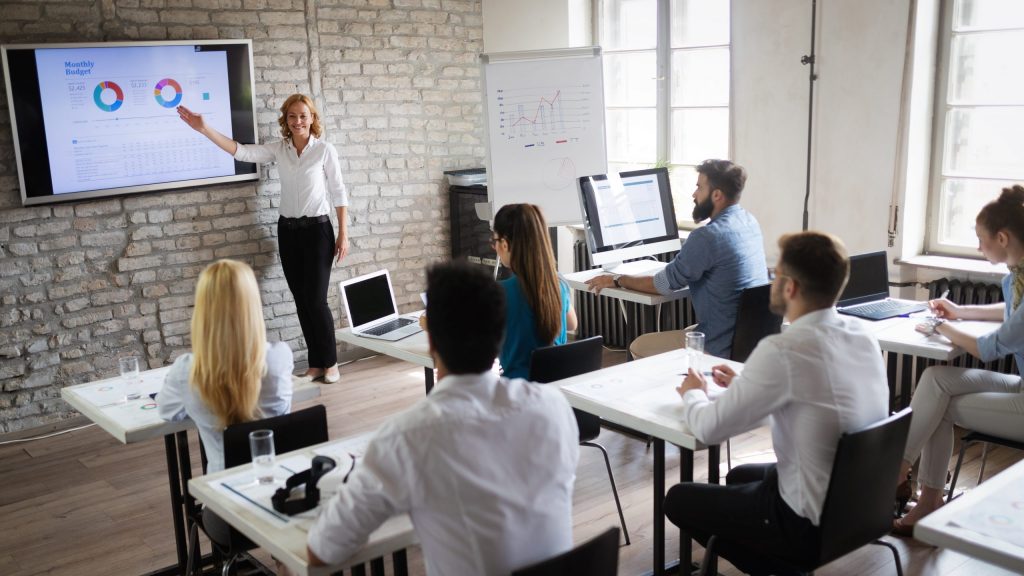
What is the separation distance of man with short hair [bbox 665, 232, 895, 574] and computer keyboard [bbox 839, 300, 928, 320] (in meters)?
1.63

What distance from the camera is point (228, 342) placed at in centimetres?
263

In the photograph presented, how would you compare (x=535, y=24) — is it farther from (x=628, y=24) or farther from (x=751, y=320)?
(x=751, y=320)

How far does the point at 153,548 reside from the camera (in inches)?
147

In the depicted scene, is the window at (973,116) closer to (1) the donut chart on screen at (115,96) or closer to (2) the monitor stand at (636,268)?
(2) the monitor stand at (636,268)

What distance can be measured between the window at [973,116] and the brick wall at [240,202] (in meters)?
3.20

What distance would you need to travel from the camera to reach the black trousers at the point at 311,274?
564 centimetres

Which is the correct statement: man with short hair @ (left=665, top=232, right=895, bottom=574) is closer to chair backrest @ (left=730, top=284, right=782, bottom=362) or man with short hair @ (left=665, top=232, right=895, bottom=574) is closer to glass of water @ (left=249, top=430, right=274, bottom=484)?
glass of water @ (left=249, top=430, right=274, bottom=484)

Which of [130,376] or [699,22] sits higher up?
[699,22]

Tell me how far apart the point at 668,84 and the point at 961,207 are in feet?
6.80

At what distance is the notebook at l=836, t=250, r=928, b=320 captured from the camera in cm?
407

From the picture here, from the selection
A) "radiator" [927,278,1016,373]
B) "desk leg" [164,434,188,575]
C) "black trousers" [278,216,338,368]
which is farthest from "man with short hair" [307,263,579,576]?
"black trousers" [278,216,338,368]

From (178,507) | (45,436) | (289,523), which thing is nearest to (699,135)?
(178,507)

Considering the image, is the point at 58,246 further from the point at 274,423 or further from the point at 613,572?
the point at 613,572

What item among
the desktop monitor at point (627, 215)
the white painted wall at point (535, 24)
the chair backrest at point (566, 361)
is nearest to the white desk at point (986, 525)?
the chair backrest at point (566, 361)
